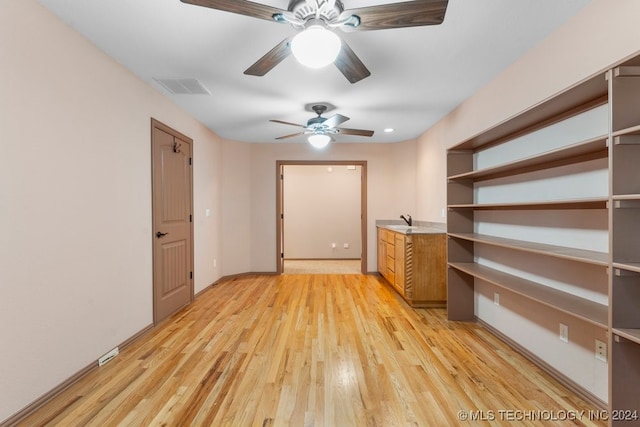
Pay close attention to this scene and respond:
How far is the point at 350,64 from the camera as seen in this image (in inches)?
76.2

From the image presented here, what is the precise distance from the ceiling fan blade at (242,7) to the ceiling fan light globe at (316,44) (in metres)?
0.19

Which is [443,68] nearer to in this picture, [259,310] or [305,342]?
[305,342]

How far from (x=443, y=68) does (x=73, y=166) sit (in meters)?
3.10

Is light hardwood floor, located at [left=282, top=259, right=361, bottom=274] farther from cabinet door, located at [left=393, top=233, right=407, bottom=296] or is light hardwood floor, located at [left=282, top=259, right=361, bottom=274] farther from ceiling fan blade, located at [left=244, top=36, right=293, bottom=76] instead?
ceiling fan blade, located at [left=244, top=36, right=293, bottom=76]

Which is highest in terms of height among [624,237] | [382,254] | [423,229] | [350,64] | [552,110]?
[350,64]

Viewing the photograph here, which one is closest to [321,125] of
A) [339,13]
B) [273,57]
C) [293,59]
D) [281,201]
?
[293,59]

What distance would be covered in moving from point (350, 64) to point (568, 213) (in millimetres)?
1822

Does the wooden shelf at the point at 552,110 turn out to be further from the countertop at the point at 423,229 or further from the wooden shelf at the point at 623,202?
the countertop at the point at 423,229

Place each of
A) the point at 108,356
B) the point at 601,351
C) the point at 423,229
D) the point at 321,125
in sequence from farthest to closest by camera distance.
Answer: the point at 423,229 → the point at 321,125 → the point at 108,356 → the point at 601,351

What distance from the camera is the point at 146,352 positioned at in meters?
2.47

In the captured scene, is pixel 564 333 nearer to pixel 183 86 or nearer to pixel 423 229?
pixel 423 229

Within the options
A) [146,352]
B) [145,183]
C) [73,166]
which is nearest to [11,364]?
[146,352]

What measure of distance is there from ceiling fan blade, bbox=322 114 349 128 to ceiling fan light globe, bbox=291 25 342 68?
69.6 inches

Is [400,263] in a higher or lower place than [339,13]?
lower
